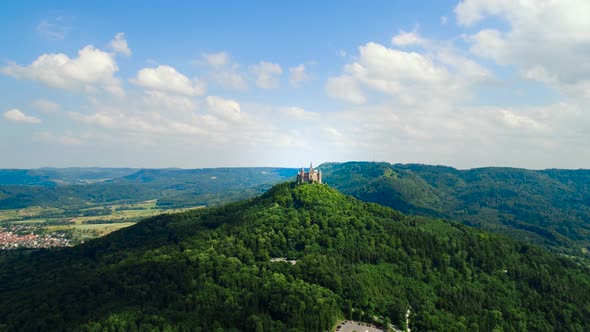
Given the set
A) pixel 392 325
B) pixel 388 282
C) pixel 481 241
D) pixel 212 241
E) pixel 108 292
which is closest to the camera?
pixel 392 325

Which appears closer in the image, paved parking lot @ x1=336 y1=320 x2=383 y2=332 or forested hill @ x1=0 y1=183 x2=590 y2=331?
paved parking lot @ x1=336 y1=320 x2=383 y2=332

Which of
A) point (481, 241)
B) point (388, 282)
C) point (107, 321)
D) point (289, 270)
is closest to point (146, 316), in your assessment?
point (107, 321)

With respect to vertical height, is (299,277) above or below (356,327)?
above

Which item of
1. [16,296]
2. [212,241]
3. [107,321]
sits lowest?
[16,296]

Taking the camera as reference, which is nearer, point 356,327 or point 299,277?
point 356,327

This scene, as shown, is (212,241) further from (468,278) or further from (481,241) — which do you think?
(481,241)

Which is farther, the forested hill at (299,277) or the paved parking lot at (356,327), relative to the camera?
the forested hill at (299,277)

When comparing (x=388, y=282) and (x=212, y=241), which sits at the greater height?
(x=212, y=241)

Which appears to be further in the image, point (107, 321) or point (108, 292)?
point (108, 292)
